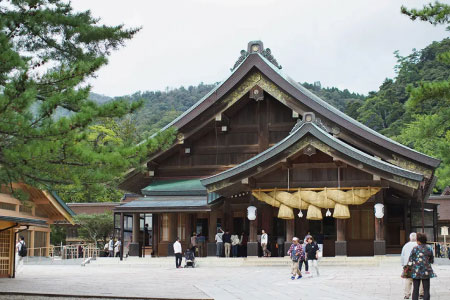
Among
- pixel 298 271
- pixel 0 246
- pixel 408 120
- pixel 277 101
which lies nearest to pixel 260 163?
pixel 277 101

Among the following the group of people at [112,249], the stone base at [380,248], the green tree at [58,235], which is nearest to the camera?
the stone base at [380,248]

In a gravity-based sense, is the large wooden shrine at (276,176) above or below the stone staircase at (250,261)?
above

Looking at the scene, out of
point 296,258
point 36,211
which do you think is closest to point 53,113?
point 296,258

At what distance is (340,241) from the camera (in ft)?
75.6

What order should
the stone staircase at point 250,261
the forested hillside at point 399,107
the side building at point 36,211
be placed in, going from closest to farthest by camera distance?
1. the stone staircase at point 250,261
2. the side building at point 36,211
3. the forested hillside at point 399,107

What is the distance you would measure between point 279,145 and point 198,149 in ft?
19.1

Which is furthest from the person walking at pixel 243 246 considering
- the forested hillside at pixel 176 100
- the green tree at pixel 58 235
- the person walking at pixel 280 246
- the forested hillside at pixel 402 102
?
the forested hillside at pixel 176 100

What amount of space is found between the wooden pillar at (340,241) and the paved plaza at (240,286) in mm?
3407

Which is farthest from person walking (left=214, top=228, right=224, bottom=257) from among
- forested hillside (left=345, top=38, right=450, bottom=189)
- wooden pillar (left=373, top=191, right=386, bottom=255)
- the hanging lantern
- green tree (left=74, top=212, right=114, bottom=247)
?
forested hillside (left=345, top=38, right=450, bottom=189)

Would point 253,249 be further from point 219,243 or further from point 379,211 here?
point 379,211

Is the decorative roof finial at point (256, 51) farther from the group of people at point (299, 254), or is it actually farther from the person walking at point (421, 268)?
the person walking at point (421, 268)

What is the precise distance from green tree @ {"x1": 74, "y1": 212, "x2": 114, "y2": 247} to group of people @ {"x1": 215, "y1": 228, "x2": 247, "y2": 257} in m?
16.3

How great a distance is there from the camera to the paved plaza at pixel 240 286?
42.1ft

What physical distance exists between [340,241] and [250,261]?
11.3 feet
